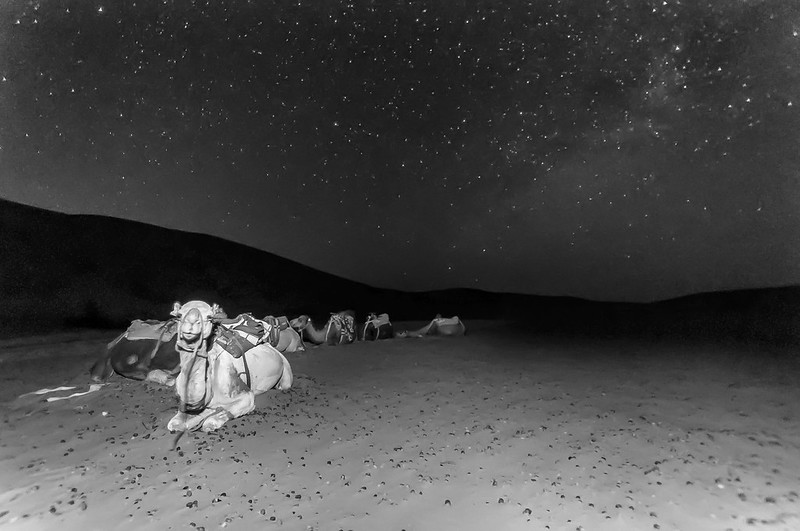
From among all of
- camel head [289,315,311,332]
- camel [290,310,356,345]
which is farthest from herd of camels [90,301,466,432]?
camel [290,310,356,345]

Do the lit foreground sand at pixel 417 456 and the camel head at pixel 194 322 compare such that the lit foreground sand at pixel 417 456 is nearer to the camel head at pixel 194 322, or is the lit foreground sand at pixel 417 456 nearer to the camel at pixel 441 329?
the camel head at pixel 194 322

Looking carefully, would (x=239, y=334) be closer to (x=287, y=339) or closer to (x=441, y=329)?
(x=287, y=339)

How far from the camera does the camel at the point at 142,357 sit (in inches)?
276

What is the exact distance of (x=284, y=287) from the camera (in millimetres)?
32562

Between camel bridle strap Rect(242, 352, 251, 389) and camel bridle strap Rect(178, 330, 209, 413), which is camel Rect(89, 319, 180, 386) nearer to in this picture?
camel bridle strap Rect(242, 352, 251, 389)

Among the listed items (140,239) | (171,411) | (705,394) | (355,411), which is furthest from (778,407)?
(140,239)

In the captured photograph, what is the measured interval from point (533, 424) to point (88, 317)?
15117 mm

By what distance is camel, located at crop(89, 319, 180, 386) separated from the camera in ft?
23.0

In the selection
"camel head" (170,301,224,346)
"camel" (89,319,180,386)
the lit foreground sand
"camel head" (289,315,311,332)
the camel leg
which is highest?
"camel head" (170,301,224,346)

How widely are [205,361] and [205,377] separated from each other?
164 mm

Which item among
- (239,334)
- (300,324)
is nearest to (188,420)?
(239,334)

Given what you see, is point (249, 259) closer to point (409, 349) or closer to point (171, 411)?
point (409, 349)

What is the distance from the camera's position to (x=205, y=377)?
4.92 meters

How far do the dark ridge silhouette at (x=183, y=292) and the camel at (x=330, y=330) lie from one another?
728 cm
